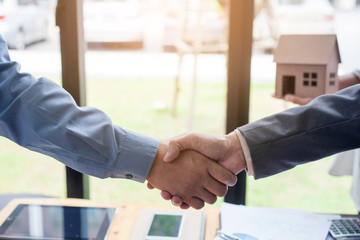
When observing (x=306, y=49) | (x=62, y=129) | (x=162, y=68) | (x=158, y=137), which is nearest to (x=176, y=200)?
(x=62, y=129)

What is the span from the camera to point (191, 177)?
1.30m

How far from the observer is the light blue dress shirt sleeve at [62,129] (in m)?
1.15

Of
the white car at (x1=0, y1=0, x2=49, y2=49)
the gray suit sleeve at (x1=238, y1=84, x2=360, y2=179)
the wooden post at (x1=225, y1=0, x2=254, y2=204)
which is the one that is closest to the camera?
the gray suit sleeve at (x1=238, y1=84, x2=360, y2=179)

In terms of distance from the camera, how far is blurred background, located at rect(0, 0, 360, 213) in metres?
3.25

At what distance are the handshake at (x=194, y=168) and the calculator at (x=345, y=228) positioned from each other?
11.3 inches

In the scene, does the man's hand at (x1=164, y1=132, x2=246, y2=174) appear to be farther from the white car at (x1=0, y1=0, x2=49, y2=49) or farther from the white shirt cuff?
the white car at (x1=0, y1=0, x2=49, y2=49)

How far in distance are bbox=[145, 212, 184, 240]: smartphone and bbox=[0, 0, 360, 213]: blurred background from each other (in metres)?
1.69

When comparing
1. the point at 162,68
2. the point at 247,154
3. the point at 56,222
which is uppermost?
the point at 247,154

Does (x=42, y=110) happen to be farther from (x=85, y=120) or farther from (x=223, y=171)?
(x=223, y=171)

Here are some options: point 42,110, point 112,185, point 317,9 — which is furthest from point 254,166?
point 317,9

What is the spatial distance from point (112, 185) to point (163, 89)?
163 centimetres

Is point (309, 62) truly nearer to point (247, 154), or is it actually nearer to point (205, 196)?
point (247, 154)

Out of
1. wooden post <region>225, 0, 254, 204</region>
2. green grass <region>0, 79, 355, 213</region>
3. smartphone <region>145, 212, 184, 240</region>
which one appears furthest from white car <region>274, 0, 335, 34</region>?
smartphone <region>145, 212, 184, 240</region>

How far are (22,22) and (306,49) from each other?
3635mm
